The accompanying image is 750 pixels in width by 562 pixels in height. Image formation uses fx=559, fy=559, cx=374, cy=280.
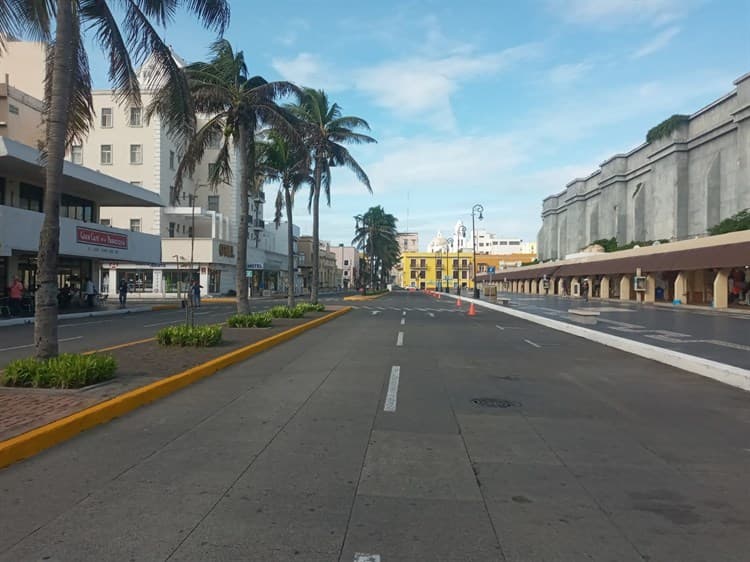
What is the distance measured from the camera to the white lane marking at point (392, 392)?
7809 millimetres

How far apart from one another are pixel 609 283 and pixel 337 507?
55666mm

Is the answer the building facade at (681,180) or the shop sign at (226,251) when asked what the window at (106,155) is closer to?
the shop sign at (226,251)

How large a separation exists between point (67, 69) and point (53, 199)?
2.17 metres

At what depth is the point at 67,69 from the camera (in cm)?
902

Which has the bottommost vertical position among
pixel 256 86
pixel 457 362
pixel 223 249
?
pixel 457 362

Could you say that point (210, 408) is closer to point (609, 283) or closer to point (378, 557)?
point (378, 557)

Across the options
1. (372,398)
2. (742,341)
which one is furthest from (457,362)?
(742,341)

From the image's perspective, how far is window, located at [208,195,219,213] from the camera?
198 feet

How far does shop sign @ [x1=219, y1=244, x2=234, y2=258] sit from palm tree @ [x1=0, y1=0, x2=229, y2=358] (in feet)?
135

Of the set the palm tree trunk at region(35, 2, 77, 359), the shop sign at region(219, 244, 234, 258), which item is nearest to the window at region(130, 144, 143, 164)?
the shop sign at region(219, 244, 234, 258)

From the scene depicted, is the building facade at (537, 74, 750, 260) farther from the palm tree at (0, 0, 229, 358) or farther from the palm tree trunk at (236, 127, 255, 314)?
the palm tree at (0, 0, 229, 358)

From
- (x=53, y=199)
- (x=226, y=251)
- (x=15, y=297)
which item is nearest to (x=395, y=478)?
(x=53, y=199)

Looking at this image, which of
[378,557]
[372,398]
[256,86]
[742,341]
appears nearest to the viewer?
[378,557]

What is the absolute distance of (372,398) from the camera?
8375 mm
